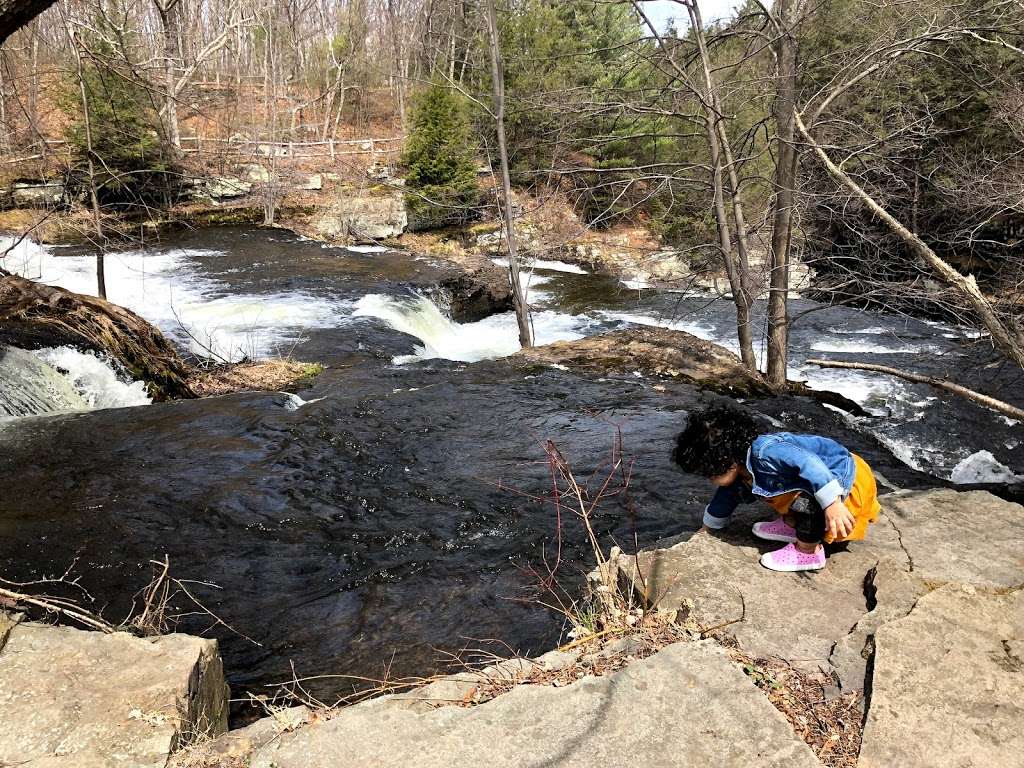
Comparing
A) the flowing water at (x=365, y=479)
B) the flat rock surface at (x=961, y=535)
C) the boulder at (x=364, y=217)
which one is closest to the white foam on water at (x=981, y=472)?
the flowing water at (x=365, y=479)

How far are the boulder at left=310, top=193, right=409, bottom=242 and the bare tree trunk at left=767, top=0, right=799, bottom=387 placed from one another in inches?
633

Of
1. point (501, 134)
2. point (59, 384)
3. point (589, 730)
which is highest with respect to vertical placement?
point (501, 134)

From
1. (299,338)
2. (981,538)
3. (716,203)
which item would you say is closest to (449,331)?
(299,338)

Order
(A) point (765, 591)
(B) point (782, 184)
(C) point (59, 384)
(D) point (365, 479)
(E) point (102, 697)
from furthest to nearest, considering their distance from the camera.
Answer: (B) point (782, 184) → (C) point (59, 384) → (D) point (365, 479) → (A) point (765, 591) → (E) point (102, 697)

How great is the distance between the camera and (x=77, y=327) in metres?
7.25

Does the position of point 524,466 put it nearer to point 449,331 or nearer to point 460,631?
point 460,631

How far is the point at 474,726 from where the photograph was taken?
207 cm

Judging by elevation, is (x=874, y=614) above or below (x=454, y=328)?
above

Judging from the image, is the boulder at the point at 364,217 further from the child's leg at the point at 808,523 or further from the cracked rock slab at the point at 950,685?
the cracked rock slab at the point at 950,685

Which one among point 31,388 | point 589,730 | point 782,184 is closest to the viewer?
point 589,730

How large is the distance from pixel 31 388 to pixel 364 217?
16.8 m

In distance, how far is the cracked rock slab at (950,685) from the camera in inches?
73.4

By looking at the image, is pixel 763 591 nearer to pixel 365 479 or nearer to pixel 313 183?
pixel 365 479

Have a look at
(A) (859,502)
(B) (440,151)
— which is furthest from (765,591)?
(B) (440,151)
